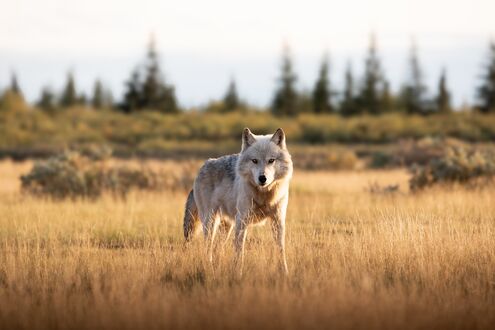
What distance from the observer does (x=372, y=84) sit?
60.3 meters

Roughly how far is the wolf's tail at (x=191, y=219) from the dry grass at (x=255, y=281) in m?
0.24

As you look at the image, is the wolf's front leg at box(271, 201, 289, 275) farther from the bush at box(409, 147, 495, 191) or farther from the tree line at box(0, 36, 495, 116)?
the tree line at box(0, 36, 495, 116)

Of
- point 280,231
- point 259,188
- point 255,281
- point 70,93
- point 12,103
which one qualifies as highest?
point 70,93

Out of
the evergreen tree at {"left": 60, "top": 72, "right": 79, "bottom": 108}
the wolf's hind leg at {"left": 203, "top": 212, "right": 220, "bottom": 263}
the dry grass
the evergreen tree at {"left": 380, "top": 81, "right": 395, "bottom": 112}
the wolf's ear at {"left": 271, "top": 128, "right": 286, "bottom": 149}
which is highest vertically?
the evergreen tree at {"left": 60, "top": 72, "right": 79, "bottom": 108}

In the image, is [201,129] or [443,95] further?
[443,95]

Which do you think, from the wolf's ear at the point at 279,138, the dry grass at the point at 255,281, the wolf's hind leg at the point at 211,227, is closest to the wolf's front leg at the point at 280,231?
the dry grass at the point at 255,281

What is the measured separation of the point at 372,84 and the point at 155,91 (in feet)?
68.3

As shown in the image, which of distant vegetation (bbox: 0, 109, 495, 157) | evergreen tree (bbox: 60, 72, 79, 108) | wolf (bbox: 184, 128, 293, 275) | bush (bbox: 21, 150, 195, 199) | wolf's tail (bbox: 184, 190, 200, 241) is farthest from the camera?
evergreen tree (bbox: 60, 72, 79, 108)

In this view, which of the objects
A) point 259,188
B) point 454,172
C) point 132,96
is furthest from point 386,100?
point 259,188

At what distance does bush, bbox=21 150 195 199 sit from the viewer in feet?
54.4

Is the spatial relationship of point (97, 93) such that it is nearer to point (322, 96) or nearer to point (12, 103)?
point (12, 103)

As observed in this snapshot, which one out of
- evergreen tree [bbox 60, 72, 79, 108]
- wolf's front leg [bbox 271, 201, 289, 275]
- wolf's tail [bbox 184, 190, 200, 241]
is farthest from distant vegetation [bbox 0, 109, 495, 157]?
wolf's front leg [bbox 271, 201, 289, 275]

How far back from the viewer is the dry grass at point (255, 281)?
572 centimetres

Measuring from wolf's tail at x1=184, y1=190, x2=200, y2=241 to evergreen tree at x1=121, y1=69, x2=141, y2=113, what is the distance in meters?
53.6
